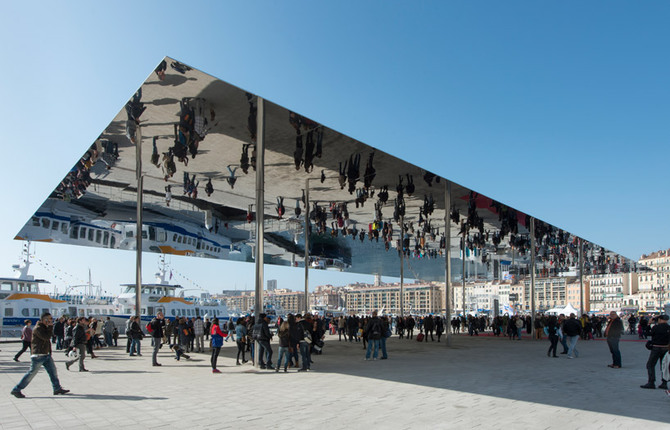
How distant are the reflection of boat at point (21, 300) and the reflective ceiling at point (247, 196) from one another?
8.08 metres

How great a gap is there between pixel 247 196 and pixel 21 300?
17871 millimetres

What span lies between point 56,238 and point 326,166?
608 inches

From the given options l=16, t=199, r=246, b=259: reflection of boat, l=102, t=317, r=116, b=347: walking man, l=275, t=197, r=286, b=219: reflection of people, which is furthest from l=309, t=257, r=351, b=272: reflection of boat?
l=102, t=317, r=116, b=347: walking man

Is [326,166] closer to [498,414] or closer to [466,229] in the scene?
[498,414]

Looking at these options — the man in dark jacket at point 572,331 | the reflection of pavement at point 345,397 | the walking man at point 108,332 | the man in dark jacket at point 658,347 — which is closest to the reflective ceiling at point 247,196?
the walking man at point 108,332

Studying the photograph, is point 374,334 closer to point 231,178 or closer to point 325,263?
point 231,178

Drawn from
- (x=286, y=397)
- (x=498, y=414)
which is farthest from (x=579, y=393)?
(x=286, y=397)

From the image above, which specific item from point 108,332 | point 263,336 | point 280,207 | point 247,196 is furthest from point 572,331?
point 108,332

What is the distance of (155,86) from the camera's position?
11.2m

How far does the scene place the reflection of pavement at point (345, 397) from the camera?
6512mm

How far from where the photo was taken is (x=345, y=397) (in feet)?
27.2

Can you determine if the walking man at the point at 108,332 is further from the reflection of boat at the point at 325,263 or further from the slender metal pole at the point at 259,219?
the reflection of boat at the point at 325,263

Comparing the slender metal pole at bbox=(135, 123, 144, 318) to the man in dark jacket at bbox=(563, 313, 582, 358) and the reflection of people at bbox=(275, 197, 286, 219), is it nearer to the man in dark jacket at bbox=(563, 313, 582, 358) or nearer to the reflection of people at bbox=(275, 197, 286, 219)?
the reflection of people at bbox=(275, 197, 286, 219)

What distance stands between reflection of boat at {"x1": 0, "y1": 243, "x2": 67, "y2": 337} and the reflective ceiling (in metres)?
8.08
